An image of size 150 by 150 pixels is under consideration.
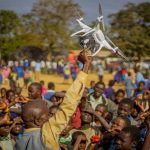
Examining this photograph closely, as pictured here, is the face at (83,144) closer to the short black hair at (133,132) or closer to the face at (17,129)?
the face at (17,129)

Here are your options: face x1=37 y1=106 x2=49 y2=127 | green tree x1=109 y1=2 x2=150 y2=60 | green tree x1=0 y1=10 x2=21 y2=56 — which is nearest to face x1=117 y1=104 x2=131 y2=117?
face x1=37 y1=106 x2=49 y2=127

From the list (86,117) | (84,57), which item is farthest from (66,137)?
(84,57)

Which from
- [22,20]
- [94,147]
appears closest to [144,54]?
[22,20]

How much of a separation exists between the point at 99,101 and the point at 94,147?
9.13ft

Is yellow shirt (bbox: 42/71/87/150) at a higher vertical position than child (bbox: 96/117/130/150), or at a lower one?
higher

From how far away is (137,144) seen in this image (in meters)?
4.61

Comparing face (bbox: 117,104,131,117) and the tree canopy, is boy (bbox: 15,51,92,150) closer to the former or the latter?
face (bbox: 117,104,131,117)

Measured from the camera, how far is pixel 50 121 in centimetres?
314

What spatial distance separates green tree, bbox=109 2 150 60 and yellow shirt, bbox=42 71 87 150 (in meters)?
35.3

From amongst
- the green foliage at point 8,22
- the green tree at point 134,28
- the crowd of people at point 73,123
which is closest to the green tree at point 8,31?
the green foliage at point 8,22

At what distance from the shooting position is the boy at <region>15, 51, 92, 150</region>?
3.12 metres

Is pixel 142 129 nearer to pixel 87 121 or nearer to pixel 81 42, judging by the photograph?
pixel 87 121

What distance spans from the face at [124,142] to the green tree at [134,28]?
33.9 metres

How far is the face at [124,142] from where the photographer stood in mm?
4508
